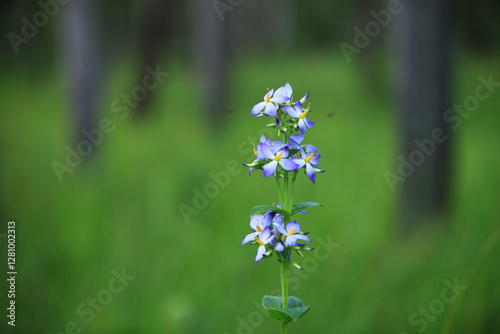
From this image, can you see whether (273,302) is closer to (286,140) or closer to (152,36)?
(286,140)

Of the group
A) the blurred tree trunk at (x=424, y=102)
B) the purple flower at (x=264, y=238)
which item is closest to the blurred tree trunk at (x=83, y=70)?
the blurred tree trunk at (x=424, y=102)

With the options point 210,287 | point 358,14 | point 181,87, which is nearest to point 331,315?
point 210,287

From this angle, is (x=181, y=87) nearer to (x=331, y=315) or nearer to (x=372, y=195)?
(x=372, y=195)

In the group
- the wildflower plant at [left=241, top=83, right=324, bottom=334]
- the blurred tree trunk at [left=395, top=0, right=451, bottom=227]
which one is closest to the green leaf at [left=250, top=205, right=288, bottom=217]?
the wildflower plant at [left=241, top=83, right=324, bottom=334]

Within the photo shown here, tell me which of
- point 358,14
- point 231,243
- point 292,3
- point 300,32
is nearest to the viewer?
point 231,243

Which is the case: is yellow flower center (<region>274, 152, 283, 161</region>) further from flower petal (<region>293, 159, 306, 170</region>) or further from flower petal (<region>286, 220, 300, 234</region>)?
flower petal (<region>286, 220, 300, 234</region>)

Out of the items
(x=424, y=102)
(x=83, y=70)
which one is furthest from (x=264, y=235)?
(x=83, y=70)
